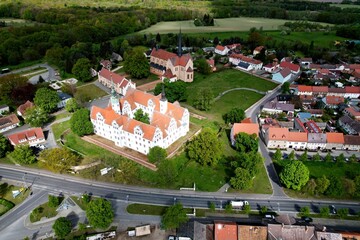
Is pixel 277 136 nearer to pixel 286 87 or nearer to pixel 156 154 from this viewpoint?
pixel 156 154

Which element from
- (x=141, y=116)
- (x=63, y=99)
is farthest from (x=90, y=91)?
(x=141, y=116)

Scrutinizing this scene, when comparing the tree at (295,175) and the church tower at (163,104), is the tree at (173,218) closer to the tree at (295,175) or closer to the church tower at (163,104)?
the tree at (295,175)

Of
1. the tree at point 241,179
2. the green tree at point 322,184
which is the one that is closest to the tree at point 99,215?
the tree at point 241,179

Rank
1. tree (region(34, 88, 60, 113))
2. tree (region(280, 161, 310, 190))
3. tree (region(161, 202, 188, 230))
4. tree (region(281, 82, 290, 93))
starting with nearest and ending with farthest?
tree (region(161, 202, 188, 230))
tree (region(280, 161, 310, 190))
tree (region(34, 88, 60, 113))
tree (region(281, 82, 290, 93))

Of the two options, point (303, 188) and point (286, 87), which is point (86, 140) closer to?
point (303, 188)

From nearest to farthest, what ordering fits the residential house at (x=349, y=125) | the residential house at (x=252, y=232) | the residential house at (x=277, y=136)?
the residential house at (x=252, y=232) → the residential house at (x=277, y=136) → the residential house at (x=349, y=125)

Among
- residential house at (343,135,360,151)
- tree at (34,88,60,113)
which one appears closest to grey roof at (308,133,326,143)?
residential house at (343,135,360,151)

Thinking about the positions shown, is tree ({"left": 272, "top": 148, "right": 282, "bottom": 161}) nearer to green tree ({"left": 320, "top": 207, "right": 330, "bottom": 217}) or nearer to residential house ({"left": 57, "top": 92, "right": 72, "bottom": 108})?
green tree ({"left": 320, "top": 207, "right": 330, "bottom": 217})
